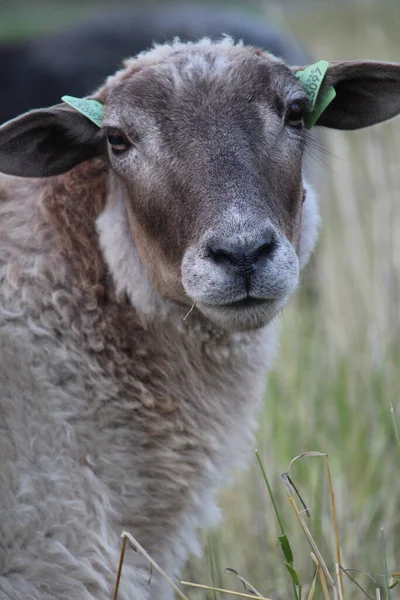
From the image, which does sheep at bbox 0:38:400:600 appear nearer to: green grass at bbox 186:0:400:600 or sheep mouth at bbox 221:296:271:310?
sheep mouth at bbox 221:296:271:310

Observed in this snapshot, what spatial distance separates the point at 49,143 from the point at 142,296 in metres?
0.81

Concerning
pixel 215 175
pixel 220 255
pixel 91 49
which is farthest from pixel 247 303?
pixel 91 49

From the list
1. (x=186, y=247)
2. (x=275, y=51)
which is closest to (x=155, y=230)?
(x=186, y=247)

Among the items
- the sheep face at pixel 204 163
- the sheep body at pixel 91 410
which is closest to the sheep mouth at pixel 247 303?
the sheep face at pixel 204 163

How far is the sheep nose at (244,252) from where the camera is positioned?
9.98ft

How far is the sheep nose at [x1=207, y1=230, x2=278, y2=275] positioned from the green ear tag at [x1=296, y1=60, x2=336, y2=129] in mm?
888

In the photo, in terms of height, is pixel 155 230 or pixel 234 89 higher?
pixel 234 89

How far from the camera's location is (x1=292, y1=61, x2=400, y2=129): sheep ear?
3795 mm

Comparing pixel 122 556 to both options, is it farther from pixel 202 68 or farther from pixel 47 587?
pixel 202 68

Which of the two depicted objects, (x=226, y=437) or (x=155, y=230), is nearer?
(x=155, y=230)

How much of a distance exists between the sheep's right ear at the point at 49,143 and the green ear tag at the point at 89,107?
0.19 feet

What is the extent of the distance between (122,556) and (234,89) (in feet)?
6.06

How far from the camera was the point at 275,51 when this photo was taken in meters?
8.55

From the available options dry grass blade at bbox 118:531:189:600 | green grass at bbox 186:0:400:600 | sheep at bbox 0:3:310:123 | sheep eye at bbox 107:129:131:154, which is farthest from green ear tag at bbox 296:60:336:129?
sheep at bbox 0:3:310:123
